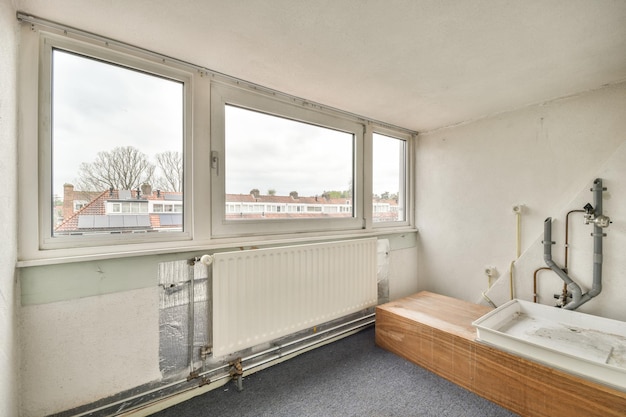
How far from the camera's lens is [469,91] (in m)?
1.91

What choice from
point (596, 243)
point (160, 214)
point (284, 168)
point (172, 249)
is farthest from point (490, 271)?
point (160, 214)

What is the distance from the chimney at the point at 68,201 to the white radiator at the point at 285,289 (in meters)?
0.76

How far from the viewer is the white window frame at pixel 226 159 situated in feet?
5.65

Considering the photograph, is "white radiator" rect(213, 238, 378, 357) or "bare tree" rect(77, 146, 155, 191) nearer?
"bare tree" rect(77, 146, 155, 191)

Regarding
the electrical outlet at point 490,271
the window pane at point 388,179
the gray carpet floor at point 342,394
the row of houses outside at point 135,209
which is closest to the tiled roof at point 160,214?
the row of houses outside at point 135,209

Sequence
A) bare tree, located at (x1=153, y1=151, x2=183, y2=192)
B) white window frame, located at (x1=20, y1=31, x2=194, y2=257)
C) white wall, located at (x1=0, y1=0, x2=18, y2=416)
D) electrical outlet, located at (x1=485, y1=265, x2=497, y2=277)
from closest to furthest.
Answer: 1. white wall, located at (x1=0, y1=0, x2=18, y2=416)
2. white window frame, located at (x1=20, y1=31, x2=194, y2=257)
3. bare tree, located at (x1=153, y1=151, x2=183, y2=192)
4. electrical outlet, located at (x1=485, y1=265, x2=497, y2=277)

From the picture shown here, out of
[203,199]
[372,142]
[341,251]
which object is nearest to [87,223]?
[203,199]

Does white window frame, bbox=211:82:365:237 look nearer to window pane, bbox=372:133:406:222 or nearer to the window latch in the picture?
the window latch

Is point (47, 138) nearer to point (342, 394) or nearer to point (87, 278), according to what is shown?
point (87, 278)

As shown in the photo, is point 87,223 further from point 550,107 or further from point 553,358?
point 550,107

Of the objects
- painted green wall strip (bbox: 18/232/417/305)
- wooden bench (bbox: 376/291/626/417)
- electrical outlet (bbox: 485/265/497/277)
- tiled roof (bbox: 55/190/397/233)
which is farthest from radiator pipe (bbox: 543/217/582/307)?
painted green wall strip (bbox: 18/232/417/305)

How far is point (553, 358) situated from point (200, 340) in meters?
1.96

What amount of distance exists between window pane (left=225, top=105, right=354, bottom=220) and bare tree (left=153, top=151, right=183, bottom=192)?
0.29 metres

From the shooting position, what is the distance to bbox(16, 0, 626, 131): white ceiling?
112cm
